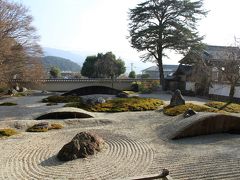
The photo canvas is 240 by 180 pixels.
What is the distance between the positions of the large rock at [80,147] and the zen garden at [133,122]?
4cm

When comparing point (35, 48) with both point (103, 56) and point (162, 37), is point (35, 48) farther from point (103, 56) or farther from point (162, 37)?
point (103, 56)

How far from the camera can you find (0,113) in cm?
1983

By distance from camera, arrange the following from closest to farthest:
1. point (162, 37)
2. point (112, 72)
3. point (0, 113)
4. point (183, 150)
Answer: point (183, 150) < point (0, 113) < point (162, 37) < point (112, 72)

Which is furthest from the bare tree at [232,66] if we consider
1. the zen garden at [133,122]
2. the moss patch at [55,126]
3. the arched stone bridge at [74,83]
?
the arched stone bridge at [74,83]

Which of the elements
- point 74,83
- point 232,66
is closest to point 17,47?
point 74,83

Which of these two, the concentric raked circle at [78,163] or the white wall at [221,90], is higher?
the white wall at [221,90]

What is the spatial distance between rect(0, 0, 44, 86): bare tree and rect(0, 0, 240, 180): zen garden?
0.11 m

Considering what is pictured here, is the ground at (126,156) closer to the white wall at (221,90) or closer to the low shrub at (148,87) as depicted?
the white wall at (221,90)

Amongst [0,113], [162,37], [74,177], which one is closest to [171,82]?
[162,37]

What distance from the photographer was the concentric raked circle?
29.2 feet

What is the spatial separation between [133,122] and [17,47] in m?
19.0

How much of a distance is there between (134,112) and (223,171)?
12547mm

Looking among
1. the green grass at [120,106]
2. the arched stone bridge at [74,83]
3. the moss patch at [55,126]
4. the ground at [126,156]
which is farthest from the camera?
the arched stone bridge at [74,83]

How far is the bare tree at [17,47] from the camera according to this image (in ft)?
94.4
